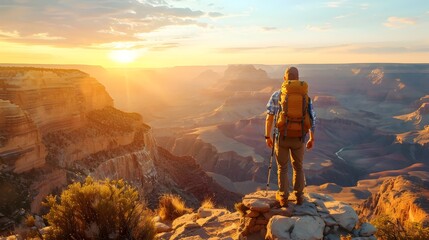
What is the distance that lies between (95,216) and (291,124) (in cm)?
415

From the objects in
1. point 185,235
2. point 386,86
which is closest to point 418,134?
point 386,86

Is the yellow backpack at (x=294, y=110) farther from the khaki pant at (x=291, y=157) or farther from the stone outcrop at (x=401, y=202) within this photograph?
the stone outcrop at (x=401, y=202)

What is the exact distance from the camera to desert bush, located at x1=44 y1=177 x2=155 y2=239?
19.3 feet

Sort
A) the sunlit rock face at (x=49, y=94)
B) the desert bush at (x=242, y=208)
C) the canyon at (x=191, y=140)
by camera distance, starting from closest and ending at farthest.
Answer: the desert bush at (x=242, y=208), the canyon at (x=191, y=140), the sunlit rock face at (x=49, y=94)

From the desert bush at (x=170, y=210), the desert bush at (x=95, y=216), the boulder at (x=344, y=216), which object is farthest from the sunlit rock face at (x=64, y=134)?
the boulder at (x=344, y=216)

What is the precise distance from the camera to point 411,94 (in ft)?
555

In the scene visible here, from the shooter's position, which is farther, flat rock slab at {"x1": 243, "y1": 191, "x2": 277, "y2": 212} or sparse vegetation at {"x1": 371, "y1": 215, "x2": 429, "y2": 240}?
flat rock slab at {"x1": 243, "y1": 191, "x2": 277, "y2": 212}

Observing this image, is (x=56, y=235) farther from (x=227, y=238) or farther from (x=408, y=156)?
(x=408, y=156)

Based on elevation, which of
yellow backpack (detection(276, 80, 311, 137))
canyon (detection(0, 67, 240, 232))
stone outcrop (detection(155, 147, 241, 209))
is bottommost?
stone outcrop (detection(155, 147, 241, 209))

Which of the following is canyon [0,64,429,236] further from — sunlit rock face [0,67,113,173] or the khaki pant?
the khaki pant

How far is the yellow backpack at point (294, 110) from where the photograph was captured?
284 inches

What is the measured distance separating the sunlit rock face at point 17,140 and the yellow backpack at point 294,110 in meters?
15.9

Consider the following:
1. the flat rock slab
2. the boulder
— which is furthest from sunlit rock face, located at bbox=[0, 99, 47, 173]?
the boulder

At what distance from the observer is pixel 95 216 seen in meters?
6.09
